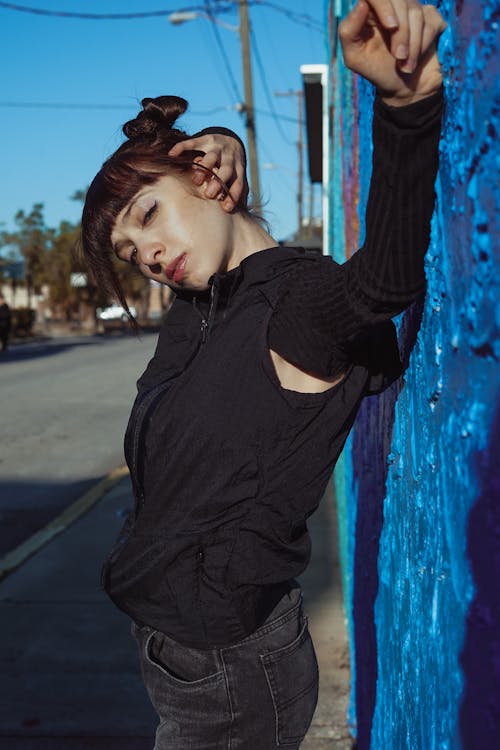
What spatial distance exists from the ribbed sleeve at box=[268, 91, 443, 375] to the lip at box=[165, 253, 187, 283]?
0.30 meters

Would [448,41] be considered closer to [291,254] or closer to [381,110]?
[381,110]

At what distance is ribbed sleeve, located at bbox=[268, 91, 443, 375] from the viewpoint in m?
0.96

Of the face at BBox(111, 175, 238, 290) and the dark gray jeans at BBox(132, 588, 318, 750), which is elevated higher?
the face at BBox(111, 175, 238, 290)

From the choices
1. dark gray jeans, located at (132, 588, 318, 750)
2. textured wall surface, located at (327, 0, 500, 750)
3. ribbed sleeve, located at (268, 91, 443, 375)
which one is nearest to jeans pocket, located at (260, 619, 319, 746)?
dark gray jeans, located at (132, 588, 318, 750)

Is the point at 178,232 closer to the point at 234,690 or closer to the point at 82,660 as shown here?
the point at 234,690

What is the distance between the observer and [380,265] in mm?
1033

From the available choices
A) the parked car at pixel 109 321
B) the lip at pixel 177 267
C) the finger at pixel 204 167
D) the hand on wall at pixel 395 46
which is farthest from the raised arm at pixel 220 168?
the parked car at pixel 109 321

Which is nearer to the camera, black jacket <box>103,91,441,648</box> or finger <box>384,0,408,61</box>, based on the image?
finger <box>384,0,408,61</box>

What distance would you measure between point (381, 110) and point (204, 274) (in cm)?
59

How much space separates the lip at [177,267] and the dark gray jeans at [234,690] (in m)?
0.58

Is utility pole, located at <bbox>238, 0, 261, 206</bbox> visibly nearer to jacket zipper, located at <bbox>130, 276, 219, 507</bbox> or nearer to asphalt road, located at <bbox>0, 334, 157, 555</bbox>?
asphalt road, located at <bbox>0, 334, 157, 555</bbox>

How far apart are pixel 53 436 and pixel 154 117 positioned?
28.0ft

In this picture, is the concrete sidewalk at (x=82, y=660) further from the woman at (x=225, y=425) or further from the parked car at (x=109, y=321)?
the parked car at (x=109, y=321)

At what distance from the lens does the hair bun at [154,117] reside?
5.27 feet
